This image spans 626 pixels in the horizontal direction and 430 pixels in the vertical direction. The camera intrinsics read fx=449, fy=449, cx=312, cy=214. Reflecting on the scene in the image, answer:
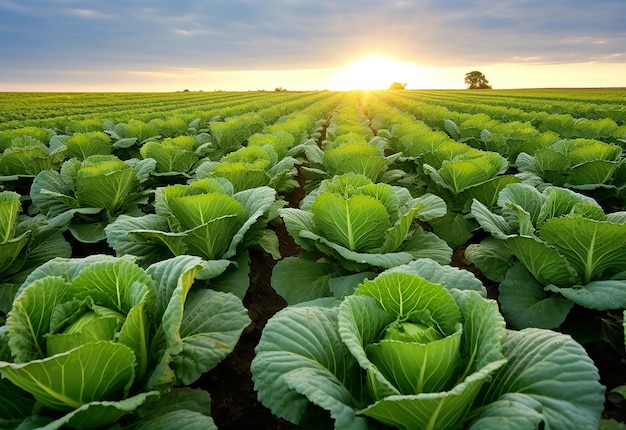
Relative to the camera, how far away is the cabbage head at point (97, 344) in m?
1.58

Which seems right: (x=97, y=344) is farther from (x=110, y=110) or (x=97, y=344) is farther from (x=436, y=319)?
(x=110, y=110)

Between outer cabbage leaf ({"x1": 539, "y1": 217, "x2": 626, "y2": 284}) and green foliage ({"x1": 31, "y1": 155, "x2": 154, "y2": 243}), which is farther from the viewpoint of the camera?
green foliage ({"x1": 31, "y1": 155, "x2": 154, "y2": 243})

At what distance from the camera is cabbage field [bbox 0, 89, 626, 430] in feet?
5.16

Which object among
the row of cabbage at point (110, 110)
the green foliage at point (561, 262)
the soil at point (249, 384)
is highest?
the row of cabbage at point (110, 110)

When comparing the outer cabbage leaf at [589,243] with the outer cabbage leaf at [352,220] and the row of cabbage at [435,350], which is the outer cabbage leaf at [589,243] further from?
the outer cabbage leaf at [352,220]

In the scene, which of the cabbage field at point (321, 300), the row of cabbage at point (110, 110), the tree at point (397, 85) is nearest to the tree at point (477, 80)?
the tree at point (397, 85)

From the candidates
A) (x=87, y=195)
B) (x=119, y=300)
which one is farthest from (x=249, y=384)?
(x=87, y=195)

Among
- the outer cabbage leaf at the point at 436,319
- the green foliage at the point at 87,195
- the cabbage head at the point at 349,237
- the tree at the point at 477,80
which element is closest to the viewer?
the outer cabbage leaf at the point at 436,319

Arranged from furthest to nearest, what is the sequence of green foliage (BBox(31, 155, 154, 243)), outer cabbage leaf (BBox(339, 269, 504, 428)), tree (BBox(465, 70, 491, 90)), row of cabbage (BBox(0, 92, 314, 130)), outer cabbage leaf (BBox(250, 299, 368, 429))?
tree (BBox(465, 70, 491, 90)), row of cabbage (BBox(0, 92, 314, 130)), green foliage (BBox(31, 155, 154, 243)), outer cabbage leaf (BBox(250, 299, 368, 429)), outer cabbage leaf (BBox(339, 269, 504, 428))

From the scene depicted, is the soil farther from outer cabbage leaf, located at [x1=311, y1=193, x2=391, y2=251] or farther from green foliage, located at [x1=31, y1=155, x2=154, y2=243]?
green foliage, located at [x1=31, y1=155, x2=154, y2=243]

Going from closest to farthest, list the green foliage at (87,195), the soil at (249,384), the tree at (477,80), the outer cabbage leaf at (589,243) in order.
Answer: the soil at (249,384) → the outer cabbage leaf at (589,243) → the green foliage at (87,195) → the tree at (477,80)

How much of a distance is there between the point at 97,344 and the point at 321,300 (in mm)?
1116

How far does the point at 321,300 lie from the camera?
2.33m

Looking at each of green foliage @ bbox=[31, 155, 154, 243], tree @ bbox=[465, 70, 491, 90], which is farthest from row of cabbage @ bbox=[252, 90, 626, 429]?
tree @ bbox=[465, 70, 491, 90]
